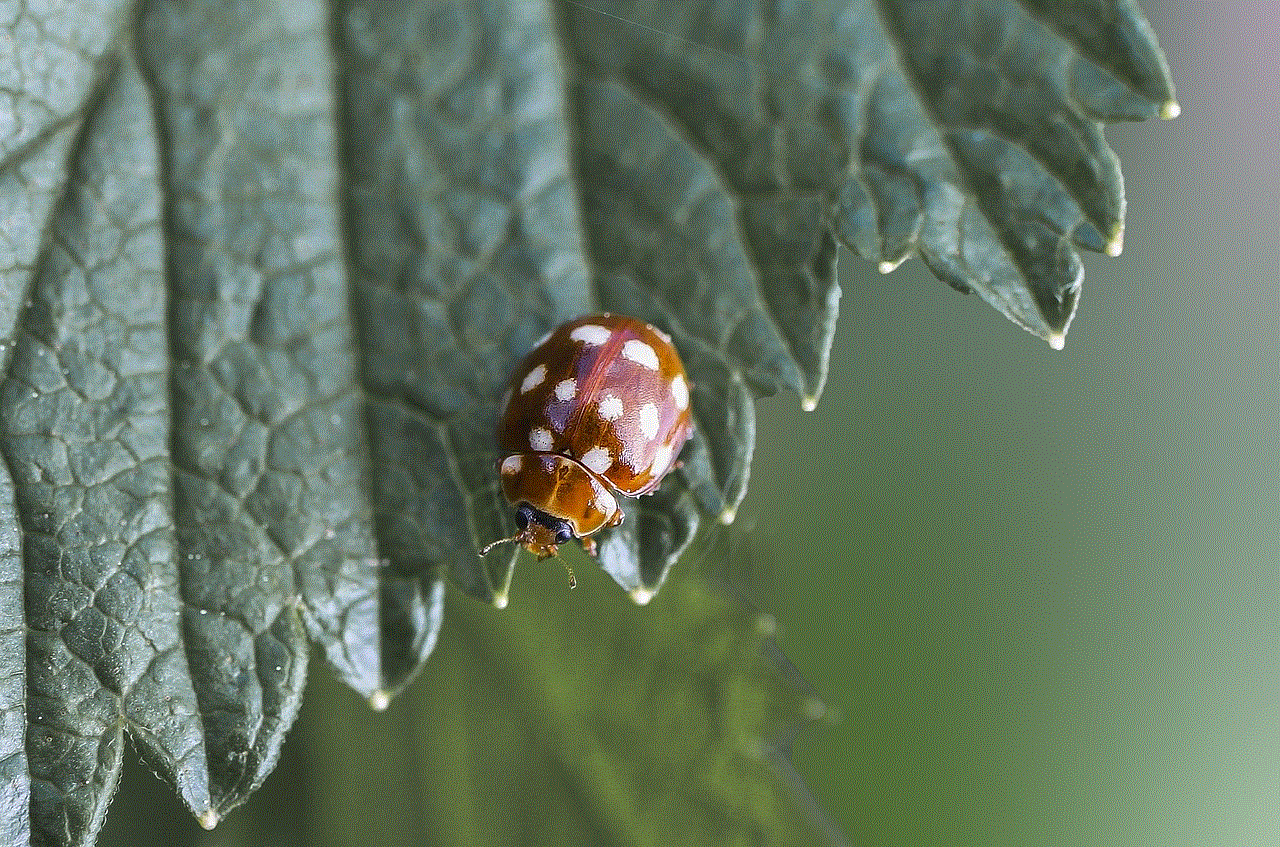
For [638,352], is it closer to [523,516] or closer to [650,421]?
[650,421]

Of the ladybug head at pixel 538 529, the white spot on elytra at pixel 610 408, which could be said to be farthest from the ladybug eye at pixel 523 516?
the white spot on elytra at pixel 610 408

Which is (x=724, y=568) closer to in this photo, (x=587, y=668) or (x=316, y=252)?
(x=587, y=668)

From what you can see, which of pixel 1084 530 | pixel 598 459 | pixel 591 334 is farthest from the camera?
pixel 1084 530

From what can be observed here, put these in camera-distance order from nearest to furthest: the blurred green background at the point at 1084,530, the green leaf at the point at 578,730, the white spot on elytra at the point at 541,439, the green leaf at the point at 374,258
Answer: the green leaf at the point at 374,258
the white spot on elytra at the point at 541,439
the green leaf at the point at 578,730
the blurred green background at the point at 1084,530

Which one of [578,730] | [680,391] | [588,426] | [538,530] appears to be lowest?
[578,730]

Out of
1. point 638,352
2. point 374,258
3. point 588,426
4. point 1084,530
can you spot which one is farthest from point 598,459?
point 1084,530

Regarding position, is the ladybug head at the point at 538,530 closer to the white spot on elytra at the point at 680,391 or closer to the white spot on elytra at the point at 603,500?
the white spot on elytra at the point at 603,500

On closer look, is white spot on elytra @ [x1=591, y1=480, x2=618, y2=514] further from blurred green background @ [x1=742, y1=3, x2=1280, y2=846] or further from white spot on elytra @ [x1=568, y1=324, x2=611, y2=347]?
blurred green background @ [x1=742, y1=3, x2=1280, y2=846]

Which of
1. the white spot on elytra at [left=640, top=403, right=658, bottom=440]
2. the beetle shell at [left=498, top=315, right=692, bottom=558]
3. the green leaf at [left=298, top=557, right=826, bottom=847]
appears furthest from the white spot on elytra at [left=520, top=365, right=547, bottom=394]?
the green leaf at [left=298, top=557, right=826, bottom=847]
